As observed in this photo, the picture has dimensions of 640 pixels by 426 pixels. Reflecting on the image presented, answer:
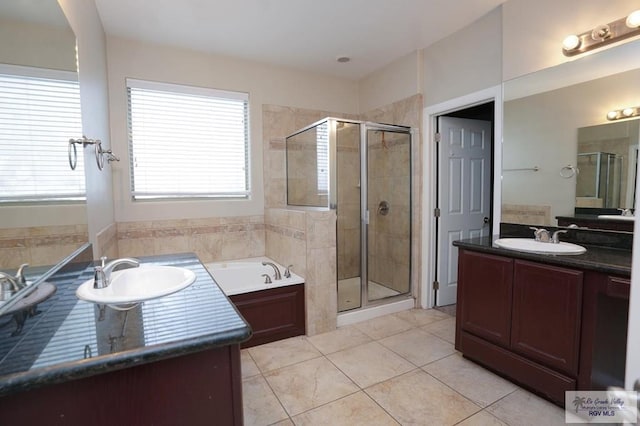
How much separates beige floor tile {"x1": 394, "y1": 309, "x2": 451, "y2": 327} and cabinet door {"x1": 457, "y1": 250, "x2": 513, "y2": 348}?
0.74 metres

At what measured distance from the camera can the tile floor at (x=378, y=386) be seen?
5.59ft

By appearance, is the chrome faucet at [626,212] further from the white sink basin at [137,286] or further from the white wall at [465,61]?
the white sink basin at [137,286]

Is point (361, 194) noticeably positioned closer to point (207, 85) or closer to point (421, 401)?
point (421, 401)

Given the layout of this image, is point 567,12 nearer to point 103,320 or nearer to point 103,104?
point 103,320

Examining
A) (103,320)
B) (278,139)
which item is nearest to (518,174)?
(278,139)

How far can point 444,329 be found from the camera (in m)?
2.78

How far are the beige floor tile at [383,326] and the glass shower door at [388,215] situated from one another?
0.24 m

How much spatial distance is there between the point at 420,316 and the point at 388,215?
1090 millimetres

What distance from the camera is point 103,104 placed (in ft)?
8.30

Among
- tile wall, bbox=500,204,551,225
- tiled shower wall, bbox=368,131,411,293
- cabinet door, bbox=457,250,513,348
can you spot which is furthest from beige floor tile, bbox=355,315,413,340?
tile wall, bbox=500,204,551,225

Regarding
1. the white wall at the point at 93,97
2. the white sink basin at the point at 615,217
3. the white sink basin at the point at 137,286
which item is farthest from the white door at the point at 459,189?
the white wall at the point at 93,97

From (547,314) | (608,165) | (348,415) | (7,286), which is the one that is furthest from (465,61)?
(7,286)

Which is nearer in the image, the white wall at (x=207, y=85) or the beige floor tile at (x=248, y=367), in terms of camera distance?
the beige floor tile at (x=248, y=367)

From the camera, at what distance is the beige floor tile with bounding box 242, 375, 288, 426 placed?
5.61ft
